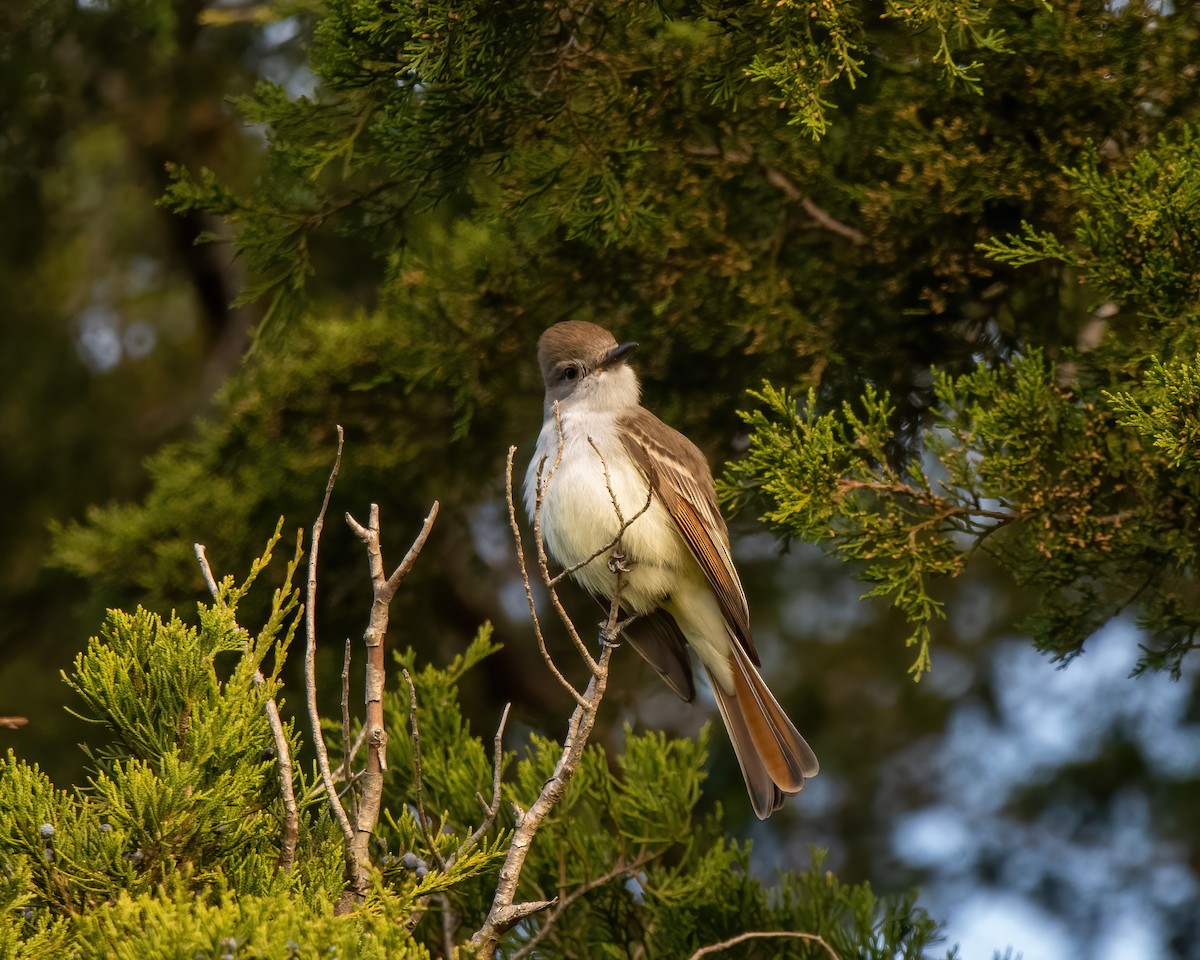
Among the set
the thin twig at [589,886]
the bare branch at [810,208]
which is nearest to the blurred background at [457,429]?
the bare branch at [810,208]

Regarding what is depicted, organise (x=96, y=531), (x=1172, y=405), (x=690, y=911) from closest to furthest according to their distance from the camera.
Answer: (x=1172, y=405), (x=690, y=911), (x=96, y=531)

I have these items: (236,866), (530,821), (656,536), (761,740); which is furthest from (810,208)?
(236,866)

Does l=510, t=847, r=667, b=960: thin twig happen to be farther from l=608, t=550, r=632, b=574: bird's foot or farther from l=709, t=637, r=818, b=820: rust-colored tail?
l=608, t=550, r=632, b=574: bird's foot

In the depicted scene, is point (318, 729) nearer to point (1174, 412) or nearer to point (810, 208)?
point (1174, 412)

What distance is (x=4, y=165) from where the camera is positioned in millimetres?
6617

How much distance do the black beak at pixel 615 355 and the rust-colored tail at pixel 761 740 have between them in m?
1.03

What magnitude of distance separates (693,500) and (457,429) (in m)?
0.81

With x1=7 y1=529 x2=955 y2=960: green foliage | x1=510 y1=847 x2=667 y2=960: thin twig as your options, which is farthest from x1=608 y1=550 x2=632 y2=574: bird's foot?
x1=510 y1=847 x2=667 y2=960: thin twig

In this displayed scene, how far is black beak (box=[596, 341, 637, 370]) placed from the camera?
449 cm

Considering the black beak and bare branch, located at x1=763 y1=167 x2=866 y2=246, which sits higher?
bare branch, located at x1=763 y1=167 x2=866 y2=246

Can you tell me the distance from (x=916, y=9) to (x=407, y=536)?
298 centimetres

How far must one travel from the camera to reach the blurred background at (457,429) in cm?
456

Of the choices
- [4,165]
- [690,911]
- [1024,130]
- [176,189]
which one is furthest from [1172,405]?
[4,165]

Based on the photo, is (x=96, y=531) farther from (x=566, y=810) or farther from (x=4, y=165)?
(x=566, y=810)
